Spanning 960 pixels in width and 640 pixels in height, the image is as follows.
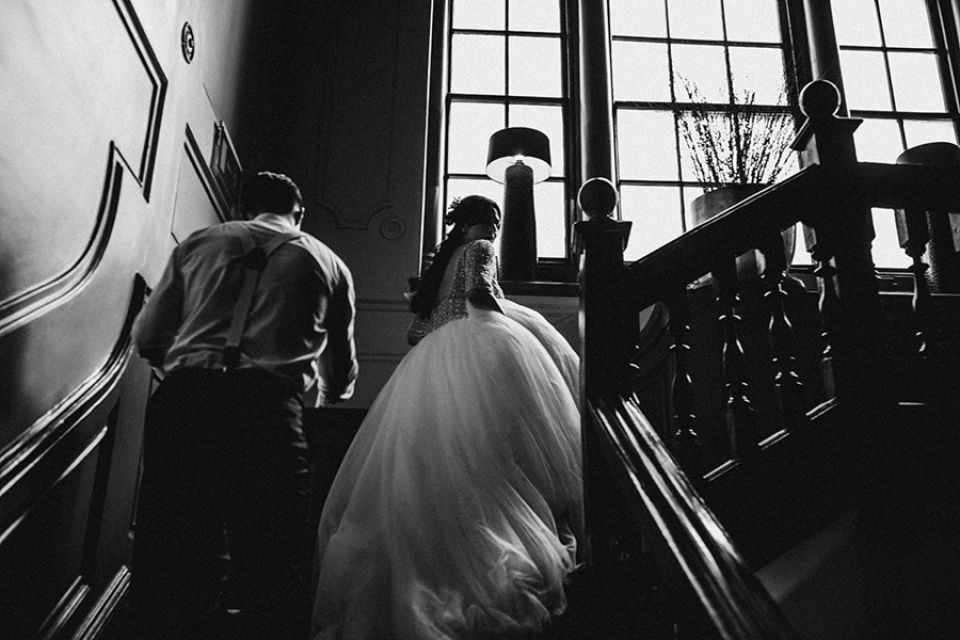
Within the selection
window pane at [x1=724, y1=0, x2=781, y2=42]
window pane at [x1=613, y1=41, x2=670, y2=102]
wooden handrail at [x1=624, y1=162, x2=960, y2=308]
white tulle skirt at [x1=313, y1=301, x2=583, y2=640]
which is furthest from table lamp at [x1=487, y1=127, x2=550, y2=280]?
wooden handrail at [x1=624, y1=162, x2=960, y2=308]

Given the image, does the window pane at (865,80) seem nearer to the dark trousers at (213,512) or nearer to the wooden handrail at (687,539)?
the wooden handrail at (687,539)

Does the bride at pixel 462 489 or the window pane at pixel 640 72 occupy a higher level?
the window pane at pixel 640 72

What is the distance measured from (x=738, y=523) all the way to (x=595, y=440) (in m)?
0.43

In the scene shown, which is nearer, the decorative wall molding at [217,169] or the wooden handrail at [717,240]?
the wooden handrail at [717,240]

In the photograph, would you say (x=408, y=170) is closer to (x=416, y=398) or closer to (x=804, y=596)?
(x=416, y=398)

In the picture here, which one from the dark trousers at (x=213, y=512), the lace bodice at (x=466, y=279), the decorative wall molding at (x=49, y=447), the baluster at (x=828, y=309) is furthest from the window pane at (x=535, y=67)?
the dark trousers at (x=213, y=512)

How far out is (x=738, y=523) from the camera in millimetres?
2021

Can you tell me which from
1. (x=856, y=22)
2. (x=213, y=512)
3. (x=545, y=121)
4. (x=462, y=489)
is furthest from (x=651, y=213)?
(x=213, y=512)

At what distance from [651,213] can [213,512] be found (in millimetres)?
4068

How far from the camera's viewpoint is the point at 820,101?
2.31 m

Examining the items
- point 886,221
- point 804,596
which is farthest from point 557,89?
point 804,596

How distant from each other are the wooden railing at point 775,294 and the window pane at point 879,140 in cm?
352

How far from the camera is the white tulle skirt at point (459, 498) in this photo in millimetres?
1876

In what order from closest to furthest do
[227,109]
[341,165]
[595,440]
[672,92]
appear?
[595,440] < [227,109] < [341,165] < [672,92]
